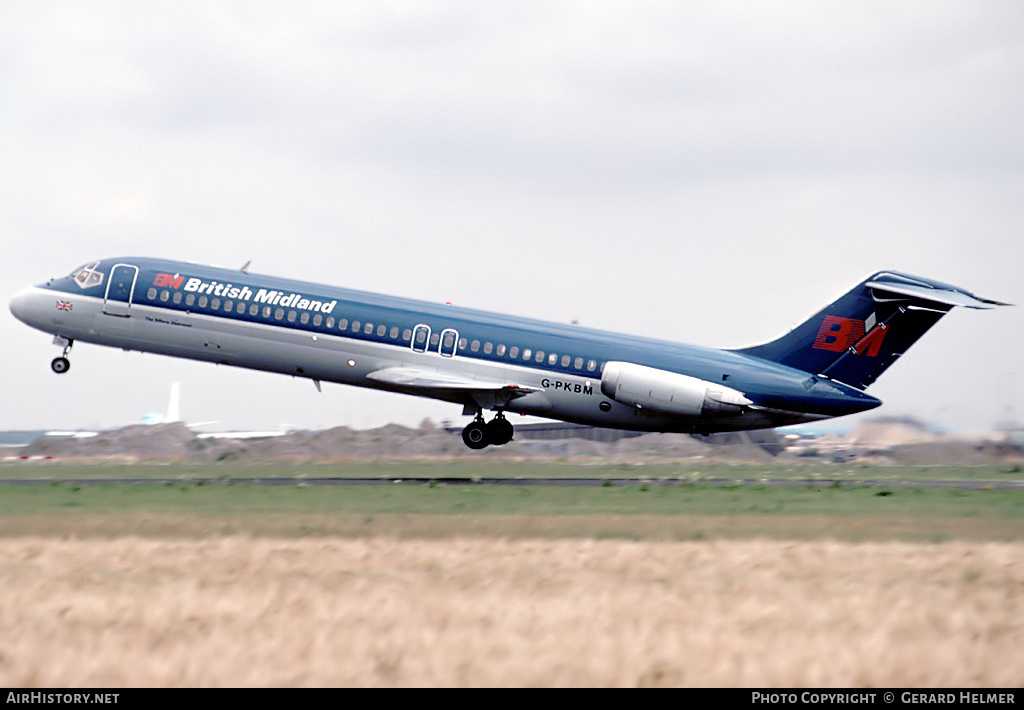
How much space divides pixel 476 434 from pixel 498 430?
716mm

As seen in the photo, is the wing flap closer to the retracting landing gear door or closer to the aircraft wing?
the aircraft wing

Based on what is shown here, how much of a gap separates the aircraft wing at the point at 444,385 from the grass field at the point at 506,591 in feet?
27.6

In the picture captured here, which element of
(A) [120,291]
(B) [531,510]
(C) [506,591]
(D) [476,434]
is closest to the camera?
(C) [506,591]

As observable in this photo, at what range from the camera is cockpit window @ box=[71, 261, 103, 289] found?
38.6 meters

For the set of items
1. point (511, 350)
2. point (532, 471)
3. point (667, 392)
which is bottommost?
point (532, 471)

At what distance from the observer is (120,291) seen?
38.1 meters

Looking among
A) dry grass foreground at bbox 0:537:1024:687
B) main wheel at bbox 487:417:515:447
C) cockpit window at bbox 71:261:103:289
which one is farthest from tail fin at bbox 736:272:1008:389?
cockpit window at bbox 71:261:103:289

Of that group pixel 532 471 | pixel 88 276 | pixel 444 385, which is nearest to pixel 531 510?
pixel 444 385

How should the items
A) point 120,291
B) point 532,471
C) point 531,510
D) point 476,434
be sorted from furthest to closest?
1. point 532,471
2. point 476,434
3. point 120,291
4. point 531,510

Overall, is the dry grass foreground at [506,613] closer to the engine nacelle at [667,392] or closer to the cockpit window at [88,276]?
the engine nacelle at [667,392]

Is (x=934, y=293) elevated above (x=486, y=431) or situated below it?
above

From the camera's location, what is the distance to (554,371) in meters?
37.5

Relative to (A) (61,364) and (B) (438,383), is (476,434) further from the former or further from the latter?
(A) (61,364)
